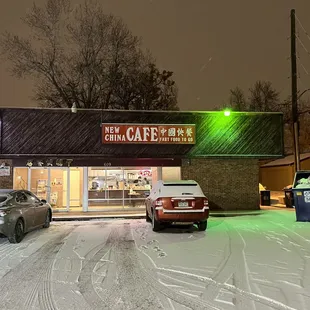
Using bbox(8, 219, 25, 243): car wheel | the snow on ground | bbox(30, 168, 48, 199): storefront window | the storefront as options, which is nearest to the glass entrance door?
the storefront

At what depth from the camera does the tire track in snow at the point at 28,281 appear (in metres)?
5.33

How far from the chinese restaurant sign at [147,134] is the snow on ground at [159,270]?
6.94 meters

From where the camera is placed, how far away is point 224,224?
546 inches

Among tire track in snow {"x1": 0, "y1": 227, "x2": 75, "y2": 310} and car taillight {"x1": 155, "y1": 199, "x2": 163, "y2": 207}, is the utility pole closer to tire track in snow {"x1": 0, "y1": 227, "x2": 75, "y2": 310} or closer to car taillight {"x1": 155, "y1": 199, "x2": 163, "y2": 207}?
car taillight {"x1": 155, "y1": 199, "x2": 163, "y2": 207}

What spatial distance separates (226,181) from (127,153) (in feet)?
17.8

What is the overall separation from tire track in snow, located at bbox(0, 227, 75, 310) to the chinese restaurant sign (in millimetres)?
9216

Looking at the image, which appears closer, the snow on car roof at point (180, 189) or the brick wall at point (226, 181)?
the snow on car roof at point (180, 189)

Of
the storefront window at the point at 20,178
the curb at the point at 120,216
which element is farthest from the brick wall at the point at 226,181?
the storefront window at the point at 20,178

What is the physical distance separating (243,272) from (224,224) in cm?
709

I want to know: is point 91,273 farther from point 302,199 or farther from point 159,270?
point 302,199

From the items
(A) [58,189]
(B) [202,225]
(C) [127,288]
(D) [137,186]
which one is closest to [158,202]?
(B) [202,225]

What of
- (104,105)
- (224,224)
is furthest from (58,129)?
(104,105)

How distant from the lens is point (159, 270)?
7.10m

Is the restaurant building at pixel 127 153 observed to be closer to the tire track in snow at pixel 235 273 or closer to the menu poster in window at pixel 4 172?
the menu poster in window at pixel 4 172
